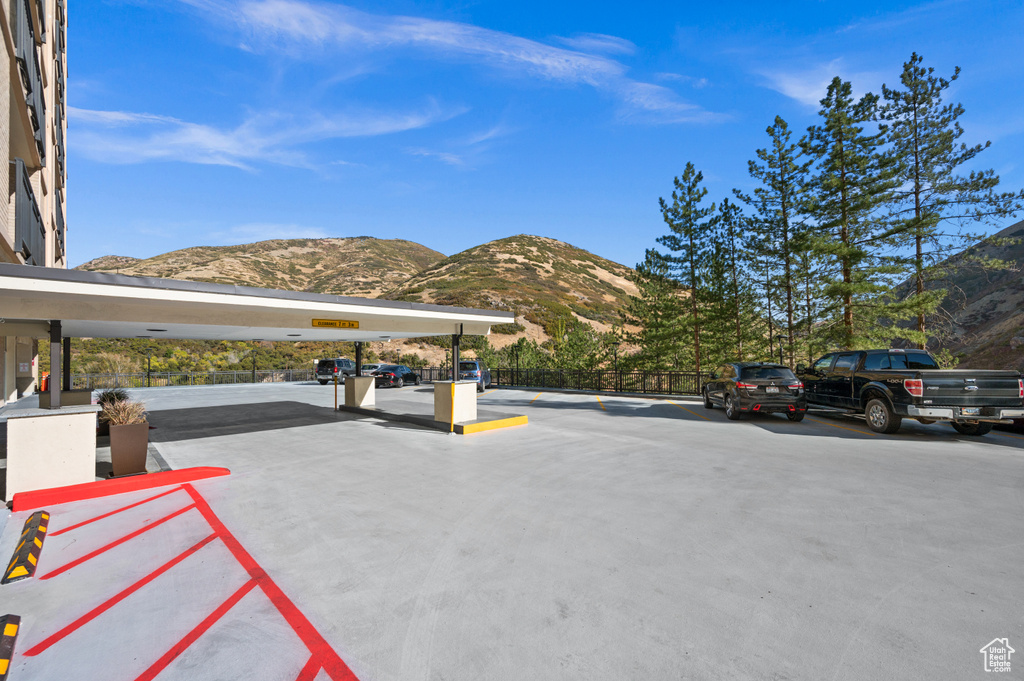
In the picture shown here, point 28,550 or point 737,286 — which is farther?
point 737,286

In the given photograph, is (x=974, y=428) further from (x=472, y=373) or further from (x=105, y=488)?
(x=472, y=373)

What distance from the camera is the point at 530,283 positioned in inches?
3403

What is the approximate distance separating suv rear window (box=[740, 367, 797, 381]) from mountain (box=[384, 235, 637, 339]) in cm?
4668

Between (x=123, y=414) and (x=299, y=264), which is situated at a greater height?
(x=299, y=264)

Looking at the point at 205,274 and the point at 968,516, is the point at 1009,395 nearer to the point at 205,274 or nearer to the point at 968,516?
the point at 968,516

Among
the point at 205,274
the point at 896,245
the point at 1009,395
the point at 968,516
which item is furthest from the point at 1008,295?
the point at 205,274

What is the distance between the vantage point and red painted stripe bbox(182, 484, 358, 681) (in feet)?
10.2

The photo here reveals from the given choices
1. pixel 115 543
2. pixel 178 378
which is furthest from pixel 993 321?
pixel 178 378

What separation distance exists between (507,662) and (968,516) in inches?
248

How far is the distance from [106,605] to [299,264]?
12769 centimetres

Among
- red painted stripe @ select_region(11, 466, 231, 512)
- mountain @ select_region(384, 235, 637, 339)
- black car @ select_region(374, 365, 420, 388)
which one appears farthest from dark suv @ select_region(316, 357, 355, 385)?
mountain @ select_region(384, 235, 637, 339)

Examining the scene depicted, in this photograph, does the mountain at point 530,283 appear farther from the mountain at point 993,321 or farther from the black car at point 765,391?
the black car at point 765,391

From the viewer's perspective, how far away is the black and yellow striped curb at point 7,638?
310cm

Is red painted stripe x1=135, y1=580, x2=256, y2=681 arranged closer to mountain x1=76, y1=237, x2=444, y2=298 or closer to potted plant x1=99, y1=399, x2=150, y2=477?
potted plant x1=99, y1=399, x2=150, y2=477
